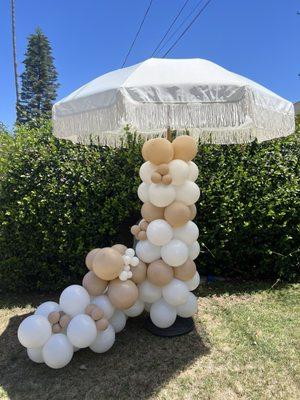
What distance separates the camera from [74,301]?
119 inches

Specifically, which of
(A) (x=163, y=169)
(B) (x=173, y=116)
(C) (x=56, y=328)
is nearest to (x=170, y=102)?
(B) (x=173, y=116)

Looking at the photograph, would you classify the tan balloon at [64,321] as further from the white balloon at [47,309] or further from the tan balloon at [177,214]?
the tan balloon at [177,214]

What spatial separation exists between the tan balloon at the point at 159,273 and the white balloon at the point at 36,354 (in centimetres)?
105

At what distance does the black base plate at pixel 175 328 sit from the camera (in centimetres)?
346

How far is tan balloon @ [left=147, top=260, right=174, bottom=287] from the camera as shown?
3.23 m

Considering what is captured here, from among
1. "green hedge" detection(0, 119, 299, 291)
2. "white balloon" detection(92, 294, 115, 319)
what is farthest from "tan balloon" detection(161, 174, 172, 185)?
"green hedge" detection(0, 119, 299, 291)

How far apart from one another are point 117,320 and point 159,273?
1.87 feet

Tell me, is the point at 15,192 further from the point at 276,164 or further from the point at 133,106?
the point at 276,164

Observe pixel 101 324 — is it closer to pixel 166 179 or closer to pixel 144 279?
pixel 144 279

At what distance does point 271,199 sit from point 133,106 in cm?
241

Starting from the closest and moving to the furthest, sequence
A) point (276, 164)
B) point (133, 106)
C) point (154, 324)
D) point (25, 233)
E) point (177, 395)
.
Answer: point (177, 395) → point (133, 106) → point (154, 324) → point (25, 233) → point (276, 164)

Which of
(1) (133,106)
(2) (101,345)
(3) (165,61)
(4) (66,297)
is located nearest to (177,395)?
(2) (101,345)

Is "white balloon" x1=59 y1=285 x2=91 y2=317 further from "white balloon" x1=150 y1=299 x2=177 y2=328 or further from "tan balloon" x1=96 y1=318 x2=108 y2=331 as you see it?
"white balloon" x1=150 y1=299 x2=177 y2=328

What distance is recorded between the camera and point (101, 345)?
310 centimetres
